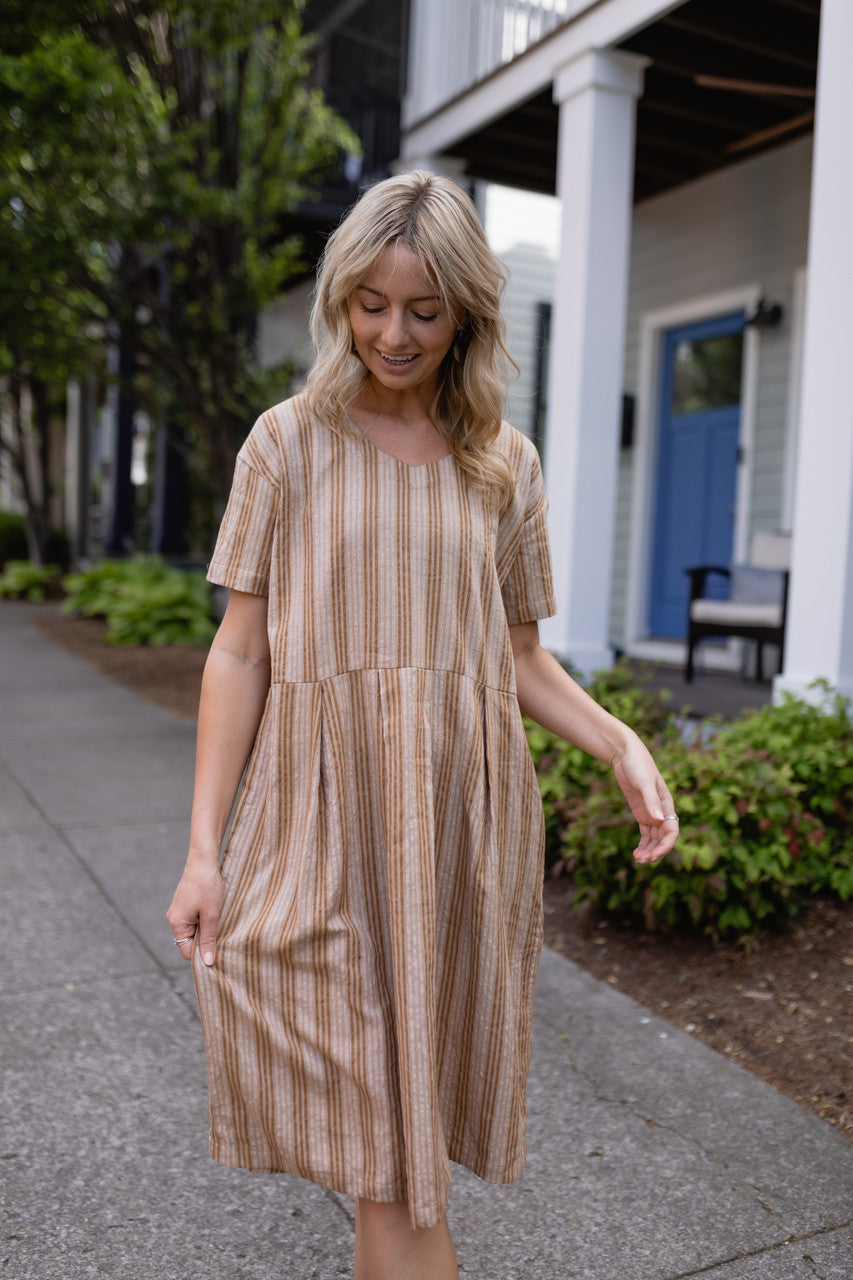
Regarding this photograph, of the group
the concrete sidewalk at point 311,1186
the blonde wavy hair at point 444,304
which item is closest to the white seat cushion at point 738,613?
the concrete sidewalk at point 311,1186

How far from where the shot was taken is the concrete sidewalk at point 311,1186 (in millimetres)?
1985

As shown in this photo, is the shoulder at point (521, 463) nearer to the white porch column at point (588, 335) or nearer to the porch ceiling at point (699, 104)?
the white porch column at point (588, 335)

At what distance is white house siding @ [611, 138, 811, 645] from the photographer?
747 centimetres

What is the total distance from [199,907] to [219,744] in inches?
8.2

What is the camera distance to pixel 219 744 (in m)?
1.44

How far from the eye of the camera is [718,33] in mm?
5594

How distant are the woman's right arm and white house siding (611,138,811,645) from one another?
668cm

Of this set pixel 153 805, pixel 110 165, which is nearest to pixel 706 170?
pixel 110 165

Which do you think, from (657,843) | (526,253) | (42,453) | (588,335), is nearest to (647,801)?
(657,843)

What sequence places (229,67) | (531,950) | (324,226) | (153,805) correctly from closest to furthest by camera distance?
(531,950)
(153,805)
(229,67)
(324,226)

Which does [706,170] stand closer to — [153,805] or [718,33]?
[718,33]

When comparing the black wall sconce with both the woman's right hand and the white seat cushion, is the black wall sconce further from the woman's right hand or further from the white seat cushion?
the woman's right hand

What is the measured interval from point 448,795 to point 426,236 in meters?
0.72

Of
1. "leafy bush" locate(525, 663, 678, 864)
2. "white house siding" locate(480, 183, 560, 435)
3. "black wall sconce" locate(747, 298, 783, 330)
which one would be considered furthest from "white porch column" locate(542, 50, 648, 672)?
"white house siding" locate(480, 183, 560, 435)
